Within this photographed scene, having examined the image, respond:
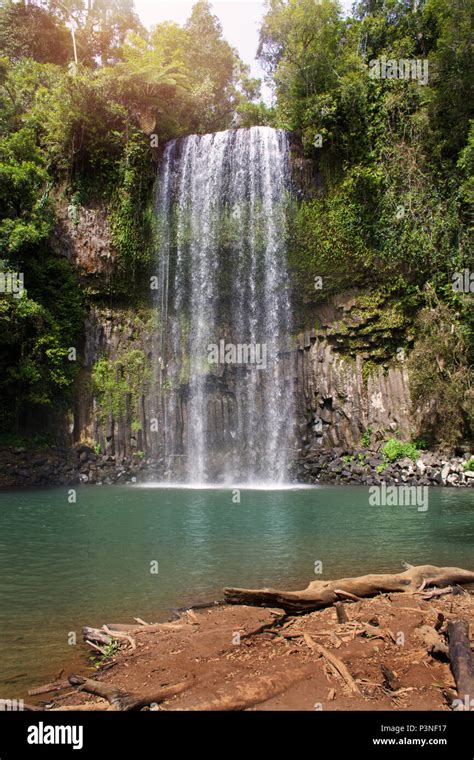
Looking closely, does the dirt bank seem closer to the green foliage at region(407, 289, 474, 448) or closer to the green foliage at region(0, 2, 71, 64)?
the green foliage at region(407, 289, 474, 448)

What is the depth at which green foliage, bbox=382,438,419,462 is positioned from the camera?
2034 cm

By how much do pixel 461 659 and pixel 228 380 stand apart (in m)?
20.7

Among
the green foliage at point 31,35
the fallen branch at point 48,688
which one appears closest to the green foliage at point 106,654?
the fallen branch at point 48,688

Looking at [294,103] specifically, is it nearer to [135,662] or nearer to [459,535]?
[459,535]

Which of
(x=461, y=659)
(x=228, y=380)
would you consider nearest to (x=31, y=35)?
(x=228, y=380)

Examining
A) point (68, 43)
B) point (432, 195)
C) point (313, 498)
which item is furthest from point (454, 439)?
point (68, 43)

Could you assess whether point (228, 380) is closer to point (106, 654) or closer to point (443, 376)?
point (443, 376)

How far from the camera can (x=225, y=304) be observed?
24594mm

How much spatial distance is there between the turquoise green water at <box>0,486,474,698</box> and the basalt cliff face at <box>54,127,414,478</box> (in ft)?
22.8

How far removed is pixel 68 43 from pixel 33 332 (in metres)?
24.4

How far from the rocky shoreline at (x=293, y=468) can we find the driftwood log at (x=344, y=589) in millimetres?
13261

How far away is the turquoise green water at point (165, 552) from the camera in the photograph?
5473mm

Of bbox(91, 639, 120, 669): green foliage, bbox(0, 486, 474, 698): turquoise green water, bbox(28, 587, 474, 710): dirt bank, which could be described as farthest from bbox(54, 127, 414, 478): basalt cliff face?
bbox(91, 639, 120, 669): green foliage

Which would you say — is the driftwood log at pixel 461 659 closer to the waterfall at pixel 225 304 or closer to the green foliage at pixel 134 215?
the waterfall at pixel 225 304
